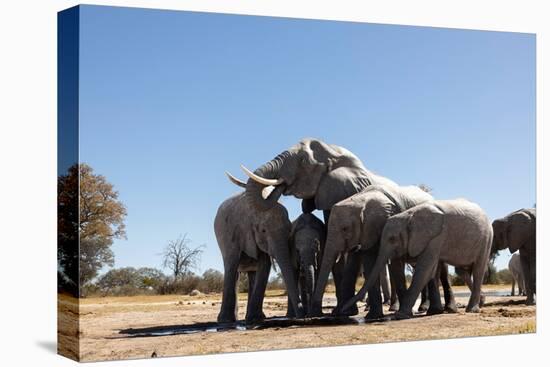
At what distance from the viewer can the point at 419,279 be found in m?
13.8

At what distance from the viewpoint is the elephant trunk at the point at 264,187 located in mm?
13539

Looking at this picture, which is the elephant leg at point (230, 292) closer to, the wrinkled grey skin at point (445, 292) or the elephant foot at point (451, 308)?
the wrinkled grey skin at point (445, 292)

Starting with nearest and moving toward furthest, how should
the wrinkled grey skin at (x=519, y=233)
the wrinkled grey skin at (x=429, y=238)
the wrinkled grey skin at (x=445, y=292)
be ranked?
the wrinkled grey skin at (x=429, y=238) → the wrinkled grey skin at (x=445, y=292) → the wrinkled grey skin at (x=519, y=233)

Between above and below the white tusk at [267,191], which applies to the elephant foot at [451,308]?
below

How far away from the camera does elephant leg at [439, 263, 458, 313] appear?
14.9 m

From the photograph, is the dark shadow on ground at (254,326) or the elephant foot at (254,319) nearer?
the dark shadow on ground at (254,326)

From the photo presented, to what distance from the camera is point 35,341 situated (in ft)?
42.3

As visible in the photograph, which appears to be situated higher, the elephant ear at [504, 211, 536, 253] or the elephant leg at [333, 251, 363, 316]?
the elephant ear at [504, 211, 536, 253]

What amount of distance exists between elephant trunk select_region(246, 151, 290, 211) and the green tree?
1.79 metres

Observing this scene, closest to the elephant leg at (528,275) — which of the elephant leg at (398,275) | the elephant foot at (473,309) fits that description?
the elephant foot at (473,309)

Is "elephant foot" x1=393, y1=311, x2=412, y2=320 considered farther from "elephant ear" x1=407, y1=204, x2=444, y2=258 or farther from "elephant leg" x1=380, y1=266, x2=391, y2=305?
"elephant leg" x1=380, y1=266, x2=391, y2=305

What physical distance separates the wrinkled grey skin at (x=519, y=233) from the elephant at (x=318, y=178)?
3354mm

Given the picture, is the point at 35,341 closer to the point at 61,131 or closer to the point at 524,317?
the point at 61,131

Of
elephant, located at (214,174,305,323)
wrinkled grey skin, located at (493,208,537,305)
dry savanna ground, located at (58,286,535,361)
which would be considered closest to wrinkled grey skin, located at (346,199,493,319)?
dry savanna ground, located at (58,286,535,361)
